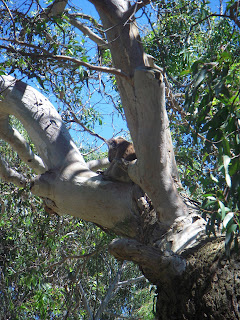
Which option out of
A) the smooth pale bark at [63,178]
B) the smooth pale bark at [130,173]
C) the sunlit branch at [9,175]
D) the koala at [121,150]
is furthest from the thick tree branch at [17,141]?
the koala at [121,150]

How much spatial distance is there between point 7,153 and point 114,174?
5.05 meters

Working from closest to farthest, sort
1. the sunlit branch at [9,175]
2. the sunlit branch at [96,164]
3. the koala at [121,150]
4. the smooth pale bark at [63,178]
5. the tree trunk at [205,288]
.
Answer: the tree trunk at [205,288] → the smooth pale bark at [63,178] → the koala at [121,150] → the sunlit branch at [9,175] → the sunlit branch at [96,164]

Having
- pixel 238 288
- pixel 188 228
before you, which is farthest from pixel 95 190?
pixel 238 288

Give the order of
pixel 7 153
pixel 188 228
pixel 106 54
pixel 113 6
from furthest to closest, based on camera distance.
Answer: pixel 7 153, pixel 106 54, pixel 113 6, pixel 188 228

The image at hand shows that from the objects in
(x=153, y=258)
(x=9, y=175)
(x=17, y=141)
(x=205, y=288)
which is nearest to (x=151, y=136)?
(x=153, y=258)

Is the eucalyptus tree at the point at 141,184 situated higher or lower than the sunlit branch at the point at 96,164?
lower

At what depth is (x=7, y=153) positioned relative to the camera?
25.9 feet

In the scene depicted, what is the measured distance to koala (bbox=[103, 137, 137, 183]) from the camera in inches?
129

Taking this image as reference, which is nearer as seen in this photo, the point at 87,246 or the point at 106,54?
the point at 106,54

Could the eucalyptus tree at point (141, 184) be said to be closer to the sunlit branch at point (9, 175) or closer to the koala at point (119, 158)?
the koala at point (119, 158)

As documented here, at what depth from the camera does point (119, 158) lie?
3.38 metres

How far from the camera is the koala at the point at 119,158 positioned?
327cm

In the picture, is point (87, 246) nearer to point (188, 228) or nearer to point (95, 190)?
point (95, 190)

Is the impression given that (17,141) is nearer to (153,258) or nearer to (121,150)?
(121,150)
